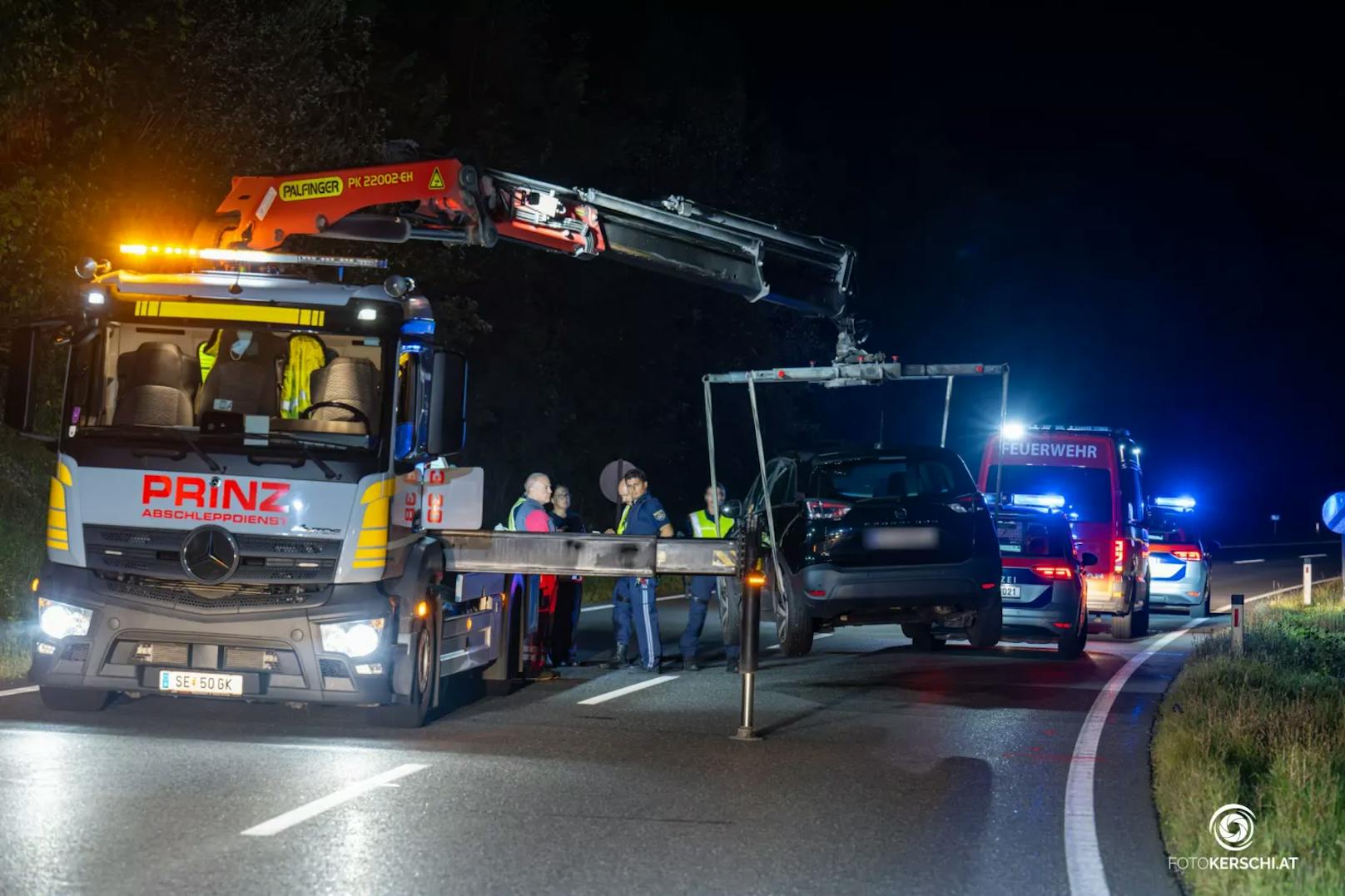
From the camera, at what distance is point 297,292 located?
11.0 metres

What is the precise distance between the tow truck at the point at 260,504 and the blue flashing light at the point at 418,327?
0.06ft

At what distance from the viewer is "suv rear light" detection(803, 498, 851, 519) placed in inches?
562

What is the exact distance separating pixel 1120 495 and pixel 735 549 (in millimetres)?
10337

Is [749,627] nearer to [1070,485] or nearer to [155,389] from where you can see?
[155,389]

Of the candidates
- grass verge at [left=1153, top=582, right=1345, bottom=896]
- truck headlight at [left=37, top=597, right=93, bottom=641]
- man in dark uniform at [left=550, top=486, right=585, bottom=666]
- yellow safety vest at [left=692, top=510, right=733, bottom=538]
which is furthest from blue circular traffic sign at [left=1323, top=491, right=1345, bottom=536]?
truck headlight at [left=37, top=597, right=93, bottom=641]

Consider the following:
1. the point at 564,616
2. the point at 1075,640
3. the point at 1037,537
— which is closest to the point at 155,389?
the point at 564,616

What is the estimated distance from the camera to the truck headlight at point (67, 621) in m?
10.3

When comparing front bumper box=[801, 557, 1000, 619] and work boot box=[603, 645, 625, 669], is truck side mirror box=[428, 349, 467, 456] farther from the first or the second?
work boot box=[603, 645, 625, 669]

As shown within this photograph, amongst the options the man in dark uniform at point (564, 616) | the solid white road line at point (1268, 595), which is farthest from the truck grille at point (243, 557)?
the solid white road line at point (1268, 595)

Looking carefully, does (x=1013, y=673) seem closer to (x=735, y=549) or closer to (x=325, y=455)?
(x=735, y=549)

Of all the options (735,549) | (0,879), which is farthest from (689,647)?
(0,879)

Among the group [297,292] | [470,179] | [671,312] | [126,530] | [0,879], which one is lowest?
[0,879]

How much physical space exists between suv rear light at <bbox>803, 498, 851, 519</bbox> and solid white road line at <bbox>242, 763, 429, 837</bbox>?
5.57 metres

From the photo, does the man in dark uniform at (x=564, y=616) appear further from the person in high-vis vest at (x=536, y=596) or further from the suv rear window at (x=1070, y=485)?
the suv rear window at (x=1070, y=485)
